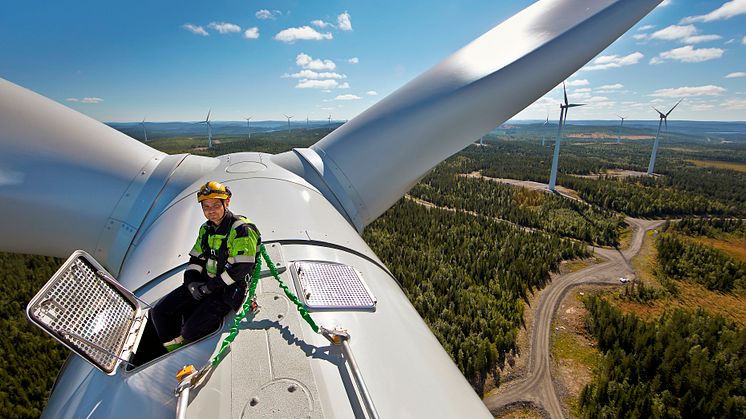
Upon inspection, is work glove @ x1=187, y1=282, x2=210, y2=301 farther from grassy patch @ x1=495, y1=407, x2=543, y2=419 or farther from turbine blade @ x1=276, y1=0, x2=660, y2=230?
grassy patch @ x1=495, y1=407, x2=543, y2=419

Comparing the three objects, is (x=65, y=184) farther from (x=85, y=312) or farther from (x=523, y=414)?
(x=523, y=414)

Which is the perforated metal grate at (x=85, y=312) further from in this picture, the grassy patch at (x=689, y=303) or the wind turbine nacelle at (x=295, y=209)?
the grassy patch at (x=689, y=303)

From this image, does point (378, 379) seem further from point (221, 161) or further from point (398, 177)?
point (221, 161)

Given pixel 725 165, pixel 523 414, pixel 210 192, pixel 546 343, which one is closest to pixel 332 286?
Answer: pixel 210 192

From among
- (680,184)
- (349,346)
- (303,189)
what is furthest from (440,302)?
(680,184)

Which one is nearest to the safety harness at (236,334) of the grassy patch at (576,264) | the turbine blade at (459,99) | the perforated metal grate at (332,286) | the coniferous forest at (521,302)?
the perforated metal grate at (332,286)

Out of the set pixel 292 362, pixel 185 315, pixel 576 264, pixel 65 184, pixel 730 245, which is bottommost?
pixel 730 245
